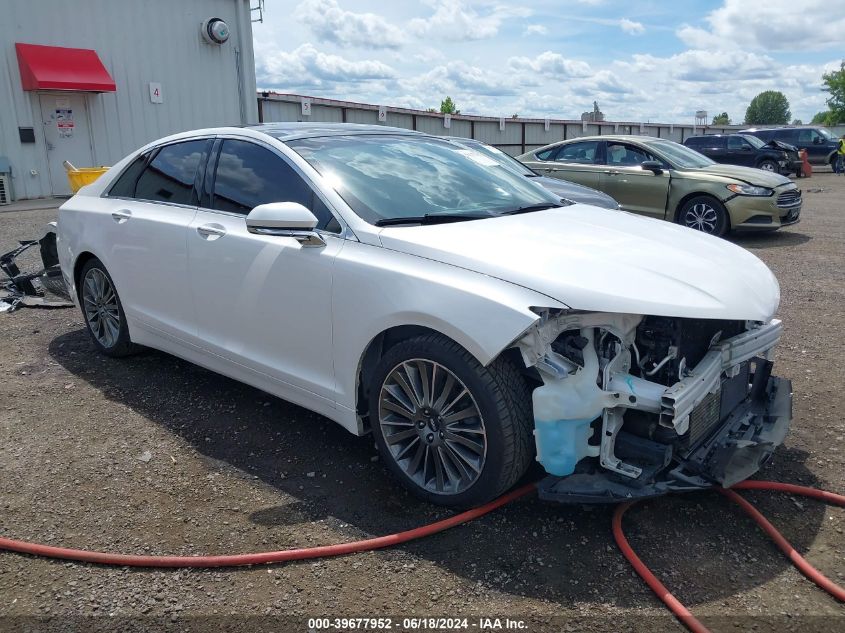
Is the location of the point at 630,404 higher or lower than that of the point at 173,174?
lower

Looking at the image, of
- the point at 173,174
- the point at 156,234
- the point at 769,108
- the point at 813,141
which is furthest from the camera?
the point at 769,108

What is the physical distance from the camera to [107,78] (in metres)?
17.3

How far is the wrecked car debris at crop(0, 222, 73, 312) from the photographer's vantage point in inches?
261

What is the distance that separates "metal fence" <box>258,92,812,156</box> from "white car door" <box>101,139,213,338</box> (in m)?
11.5

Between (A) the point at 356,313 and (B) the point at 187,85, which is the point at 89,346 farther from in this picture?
(B) the point at 187,85

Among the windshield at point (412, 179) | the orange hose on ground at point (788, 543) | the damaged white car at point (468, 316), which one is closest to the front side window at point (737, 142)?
the windshield at point (412, 179)

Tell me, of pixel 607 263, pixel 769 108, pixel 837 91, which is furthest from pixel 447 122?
pixel 769 108

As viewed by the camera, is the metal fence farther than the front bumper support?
Yes

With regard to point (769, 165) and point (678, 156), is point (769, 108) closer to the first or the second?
point (769, 165)

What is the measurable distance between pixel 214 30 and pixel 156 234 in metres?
17.4

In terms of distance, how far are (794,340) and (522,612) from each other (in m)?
4.02

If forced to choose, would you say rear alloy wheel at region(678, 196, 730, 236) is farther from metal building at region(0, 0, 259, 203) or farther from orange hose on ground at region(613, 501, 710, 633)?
metal building at region(0, 0, 259, 203)

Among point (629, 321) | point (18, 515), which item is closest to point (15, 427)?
point (18, 515)

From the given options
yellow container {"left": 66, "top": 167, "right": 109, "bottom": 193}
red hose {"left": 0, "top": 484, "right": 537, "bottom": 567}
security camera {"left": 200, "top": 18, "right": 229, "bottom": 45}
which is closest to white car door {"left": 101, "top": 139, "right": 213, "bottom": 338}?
red hose {"left": 0, "top": 484, "right": 537, "bottom": 567}
